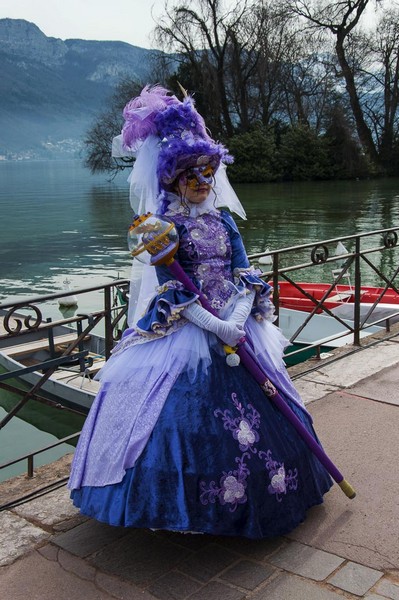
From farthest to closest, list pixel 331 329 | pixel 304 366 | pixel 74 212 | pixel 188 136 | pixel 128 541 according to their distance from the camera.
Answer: pixel 74 212 → pixel 331 329 → pixel 304 366 → pixel 188 136 → pixel 128 541

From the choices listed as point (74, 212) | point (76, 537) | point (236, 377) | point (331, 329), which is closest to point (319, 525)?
point (236, 377)

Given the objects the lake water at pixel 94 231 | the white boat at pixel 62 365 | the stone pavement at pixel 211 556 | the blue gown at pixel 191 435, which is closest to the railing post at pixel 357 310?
the stone pavement at pixel 211 556

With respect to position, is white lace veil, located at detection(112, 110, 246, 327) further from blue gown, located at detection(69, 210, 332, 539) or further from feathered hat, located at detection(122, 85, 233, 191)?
blue gown, located at detection(69, 210, 332, 539)

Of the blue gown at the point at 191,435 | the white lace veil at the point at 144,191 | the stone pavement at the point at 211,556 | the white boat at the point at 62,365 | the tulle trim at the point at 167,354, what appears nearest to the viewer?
the stone pavement at the point at 211,556

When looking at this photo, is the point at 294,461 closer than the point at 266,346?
Yes

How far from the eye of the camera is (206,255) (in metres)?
3.15

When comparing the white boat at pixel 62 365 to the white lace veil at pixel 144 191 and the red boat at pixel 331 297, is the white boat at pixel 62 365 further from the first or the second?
the white lace veil at pixel 144 191

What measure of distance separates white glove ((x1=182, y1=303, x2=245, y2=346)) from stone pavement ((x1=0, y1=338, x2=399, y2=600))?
0.89 metres

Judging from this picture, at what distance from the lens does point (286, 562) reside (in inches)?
106

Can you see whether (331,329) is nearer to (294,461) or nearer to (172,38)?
(294,461)

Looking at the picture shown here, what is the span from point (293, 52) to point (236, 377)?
46.1 metres

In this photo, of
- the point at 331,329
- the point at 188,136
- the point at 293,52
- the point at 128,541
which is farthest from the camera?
the point at 293,52

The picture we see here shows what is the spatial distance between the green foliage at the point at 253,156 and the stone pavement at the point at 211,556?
41.2m

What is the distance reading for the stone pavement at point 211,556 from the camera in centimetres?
254
